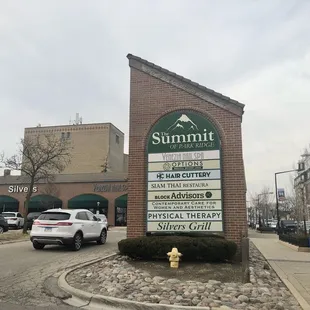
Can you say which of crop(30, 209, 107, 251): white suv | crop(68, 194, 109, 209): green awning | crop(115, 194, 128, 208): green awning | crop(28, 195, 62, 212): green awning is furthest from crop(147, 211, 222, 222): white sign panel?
crop(28, 195, 62, 212): green awning

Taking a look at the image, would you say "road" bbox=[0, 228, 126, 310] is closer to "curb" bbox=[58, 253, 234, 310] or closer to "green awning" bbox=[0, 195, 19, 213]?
"curb" bbox=[58, 253, 234, 310]

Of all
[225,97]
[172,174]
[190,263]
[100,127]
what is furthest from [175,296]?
[100,127]

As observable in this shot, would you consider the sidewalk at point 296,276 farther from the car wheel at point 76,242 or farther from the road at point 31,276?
the car wheel at point 76,242

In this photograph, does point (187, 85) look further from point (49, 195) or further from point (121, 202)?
point (49, 195)

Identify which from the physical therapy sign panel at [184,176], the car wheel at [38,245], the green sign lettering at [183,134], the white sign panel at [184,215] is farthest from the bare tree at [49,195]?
the white sign panel at [184,215]

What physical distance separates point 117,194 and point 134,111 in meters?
33.4

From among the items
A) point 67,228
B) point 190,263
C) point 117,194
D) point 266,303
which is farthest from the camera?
point 117,194

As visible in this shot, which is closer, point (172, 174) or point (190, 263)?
point (190, 263)

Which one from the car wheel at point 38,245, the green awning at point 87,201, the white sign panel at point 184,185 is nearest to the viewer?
the white sign panel at point 184,185

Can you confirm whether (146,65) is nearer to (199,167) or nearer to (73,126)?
(199,167)

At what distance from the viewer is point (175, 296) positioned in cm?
671

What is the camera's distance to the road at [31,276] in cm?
649

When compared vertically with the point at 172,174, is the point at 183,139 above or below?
above

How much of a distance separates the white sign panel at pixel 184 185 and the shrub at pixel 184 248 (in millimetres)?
1795
